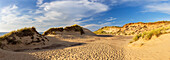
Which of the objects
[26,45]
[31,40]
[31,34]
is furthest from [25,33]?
[26,45]

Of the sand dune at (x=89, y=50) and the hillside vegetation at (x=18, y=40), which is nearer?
the sand dune at (x=89, y=50)

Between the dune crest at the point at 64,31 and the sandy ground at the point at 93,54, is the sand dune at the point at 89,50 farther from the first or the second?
the dune crest at the point at 64,31

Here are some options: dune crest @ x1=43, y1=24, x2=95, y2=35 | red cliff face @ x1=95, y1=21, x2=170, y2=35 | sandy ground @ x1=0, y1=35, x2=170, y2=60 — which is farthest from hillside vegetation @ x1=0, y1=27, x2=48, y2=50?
red cliff face @ x1=95, y1=21, x2=170, y2=35

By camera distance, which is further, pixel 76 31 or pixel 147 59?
pixel 76 31

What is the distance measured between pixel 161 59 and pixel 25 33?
1640 centimetres

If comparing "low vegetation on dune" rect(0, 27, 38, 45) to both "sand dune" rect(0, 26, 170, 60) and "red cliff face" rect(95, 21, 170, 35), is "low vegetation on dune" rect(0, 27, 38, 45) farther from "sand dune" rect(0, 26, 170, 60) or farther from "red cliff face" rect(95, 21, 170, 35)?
"red cliff face" rect(95, 21, 170, 35)

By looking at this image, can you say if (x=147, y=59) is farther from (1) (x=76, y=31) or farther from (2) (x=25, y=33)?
(1) (x=76, y=31)

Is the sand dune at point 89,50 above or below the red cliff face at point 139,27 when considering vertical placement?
below

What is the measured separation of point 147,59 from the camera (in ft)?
20.3

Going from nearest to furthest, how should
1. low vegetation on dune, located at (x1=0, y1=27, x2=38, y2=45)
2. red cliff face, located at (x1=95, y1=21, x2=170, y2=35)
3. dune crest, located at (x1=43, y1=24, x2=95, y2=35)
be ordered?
low vegetation on dune, located at (x1=0, y1=27, x2=38, y2=45) < dune crest, located at (x1=43, y1=24, x2=95, y2=35) < red cliff face, located at (x1=95, y1=21, x2=170, y2=35)

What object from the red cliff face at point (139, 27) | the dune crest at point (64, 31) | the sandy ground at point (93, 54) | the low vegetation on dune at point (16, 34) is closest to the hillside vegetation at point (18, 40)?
the low vegetation on dune at point (16, 34)

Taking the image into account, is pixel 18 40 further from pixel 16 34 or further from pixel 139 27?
pixel 139 27

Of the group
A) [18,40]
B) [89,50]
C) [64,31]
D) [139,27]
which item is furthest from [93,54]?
[139,27]

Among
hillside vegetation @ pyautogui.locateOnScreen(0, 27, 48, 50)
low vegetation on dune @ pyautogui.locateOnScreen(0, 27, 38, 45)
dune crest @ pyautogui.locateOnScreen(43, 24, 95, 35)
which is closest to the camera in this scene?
hillside vegetation @ pyautogui.locateOnScreen(0, 27, 48, 50)
